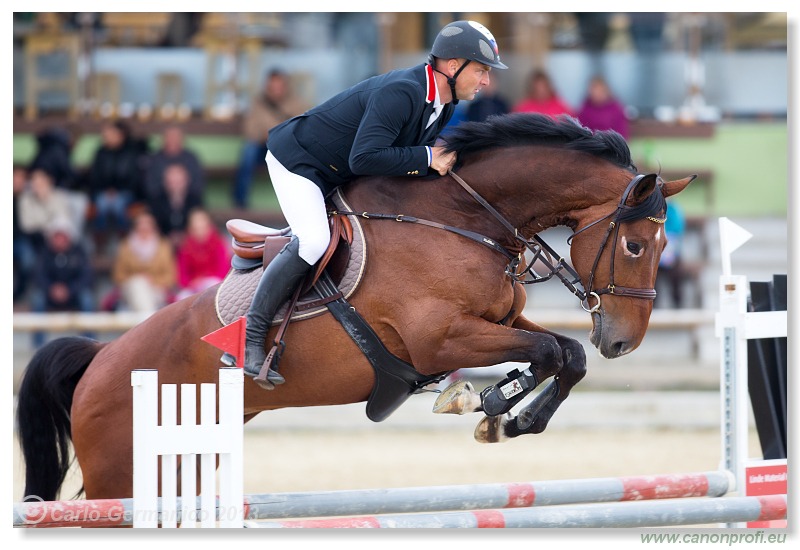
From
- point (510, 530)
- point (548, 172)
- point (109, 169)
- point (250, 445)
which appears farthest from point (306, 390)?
point (109, 169)

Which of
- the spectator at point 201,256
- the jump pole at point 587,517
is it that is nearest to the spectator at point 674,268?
the spectator at point 201,256

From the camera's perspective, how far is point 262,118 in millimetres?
11281

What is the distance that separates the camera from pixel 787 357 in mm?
4672

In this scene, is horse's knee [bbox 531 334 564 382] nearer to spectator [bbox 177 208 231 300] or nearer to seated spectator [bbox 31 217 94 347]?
spectator [bbox 177 208 231 300]

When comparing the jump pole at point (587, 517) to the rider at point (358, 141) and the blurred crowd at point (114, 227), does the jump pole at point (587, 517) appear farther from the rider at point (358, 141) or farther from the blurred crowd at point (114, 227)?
the blurred crowd at point (114, 227)

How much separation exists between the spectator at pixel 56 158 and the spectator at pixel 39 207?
6.8 inches

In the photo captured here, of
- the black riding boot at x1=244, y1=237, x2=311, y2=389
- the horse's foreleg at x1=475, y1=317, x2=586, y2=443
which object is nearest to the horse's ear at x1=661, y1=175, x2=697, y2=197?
the horse's foreleg at x1=475, y1=317, x2=586, y2=443

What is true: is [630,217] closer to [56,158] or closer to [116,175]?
[116,175]

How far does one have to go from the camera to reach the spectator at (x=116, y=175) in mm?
10875

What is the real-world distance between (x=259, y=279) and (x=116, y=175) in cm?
714

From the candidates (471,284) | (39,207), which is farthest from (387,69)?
(471,284)

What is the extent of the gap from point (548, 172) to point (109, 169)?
25.4 ft

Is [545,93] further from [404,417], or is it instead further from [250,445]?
[250,445]

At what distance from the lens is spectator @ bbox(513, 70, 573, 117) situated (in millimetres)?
Answer: 11125
